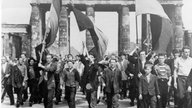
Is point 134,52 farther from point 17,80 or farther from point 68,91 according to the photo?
point 17,80

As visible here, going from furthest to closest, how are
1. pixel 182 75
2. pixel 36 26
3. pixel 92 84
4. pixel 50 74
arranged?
pixel 36 26, pixel 92 84, pixel 50 74, pixel 182 75

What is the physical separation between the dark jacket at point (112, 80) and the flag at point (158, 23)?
6.61 feet

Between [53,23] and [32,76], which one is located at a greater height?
[53,23]

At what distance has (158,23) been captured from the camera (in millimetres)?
12727

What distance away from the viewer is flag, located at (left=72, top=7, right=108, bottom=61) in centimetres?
1360

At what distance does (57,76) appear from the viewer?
13852 mm

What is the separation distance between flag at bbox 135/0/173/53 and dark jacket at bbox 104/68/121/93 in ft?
6.61

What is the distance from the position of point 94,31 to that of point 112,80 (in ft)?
10.4

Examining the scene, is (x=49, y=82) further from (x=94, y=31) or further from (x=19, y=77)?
(x=94, y=31)

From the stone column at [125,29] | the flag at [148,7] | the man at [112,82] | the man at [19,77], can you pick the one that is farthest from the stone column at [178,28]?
the man at [112,82]

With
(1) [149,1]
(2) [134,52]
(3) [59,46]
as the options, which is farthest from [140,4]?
(3) [59,46]

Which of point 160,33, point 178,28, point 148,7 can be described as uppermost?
point 178,28

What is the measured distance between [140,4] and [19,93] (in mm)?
5955

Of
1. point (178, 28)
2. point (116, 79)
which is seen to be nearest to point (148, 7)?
point (116, 79)
